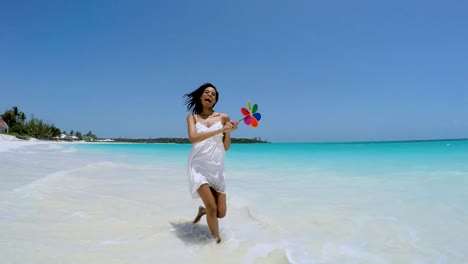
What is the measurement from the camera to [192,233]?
140 inches

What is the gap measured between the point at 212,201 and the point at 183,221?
1.11 metres

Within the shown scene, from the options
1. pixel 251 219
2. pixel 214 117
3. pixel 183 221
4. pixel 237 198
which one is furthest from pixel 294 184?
pixel 214 117

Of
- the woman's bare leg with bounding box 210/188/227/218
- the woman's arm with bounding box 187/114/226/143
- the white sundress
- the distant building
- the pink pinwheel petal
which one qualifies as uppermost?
the distant building

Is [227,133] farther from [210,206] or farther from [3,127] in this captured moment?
[3,127]

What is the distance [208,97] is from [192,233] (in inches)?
65.4

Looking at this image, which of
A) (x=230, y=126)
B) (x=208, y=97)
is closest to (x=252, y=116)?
(x=230, y=126)

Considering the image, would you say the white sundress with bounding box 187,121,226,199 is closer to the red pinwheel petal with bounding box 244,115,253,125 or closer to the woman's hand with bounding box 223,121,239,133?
the woman's hand with bounding box 223,121,239,133

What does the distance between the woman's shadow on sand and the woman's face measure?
1561 mm

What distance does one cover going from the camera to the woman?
324 centimetres

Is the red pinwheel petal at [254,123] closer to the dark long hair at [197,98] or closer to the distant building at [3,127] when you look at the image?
the dark long hair at [197,98]

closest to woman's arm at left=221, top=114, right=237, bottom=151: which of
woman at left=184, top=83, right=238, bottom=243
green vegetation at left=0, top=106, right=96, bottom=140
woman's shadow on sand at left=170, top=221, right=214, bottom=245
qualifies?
woman at left=184, top=83, right=238, bottom=243

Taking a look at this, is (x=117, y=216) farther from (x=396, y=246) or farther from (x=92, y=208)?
(x=396, y=246)

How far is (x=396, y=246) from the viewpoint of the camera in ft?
10.8

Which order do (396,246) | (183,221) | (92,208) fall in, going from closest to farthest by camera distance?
(396,246) → (183,221) → (92,208)
